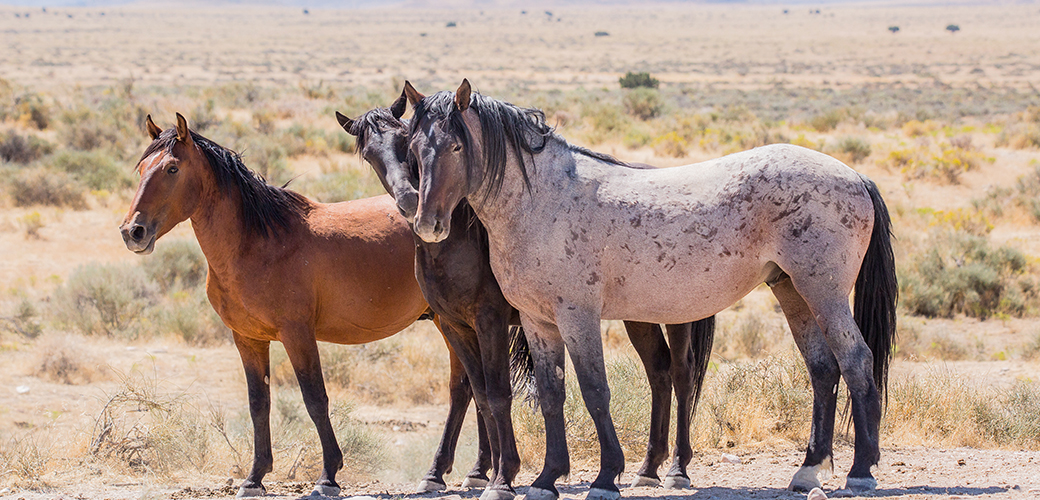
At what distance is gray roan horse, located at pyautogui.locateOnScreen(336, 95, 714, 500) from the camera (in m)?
4.56

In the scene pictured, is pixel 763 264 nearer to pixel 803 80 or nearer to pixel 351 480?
pixel 351 480

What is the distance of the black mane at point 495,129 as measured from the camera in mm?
4199

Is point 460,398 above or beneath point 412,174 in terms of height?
beneath

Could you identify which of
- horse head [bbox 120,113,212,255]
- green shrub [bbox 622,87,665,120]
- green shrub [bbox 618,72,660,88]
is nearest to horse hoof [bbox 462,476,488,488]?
horse head [bbox 120,113,212,255]

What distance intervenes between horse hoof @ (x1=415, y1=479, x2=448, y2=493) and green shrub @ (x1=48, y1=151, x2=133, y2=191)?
505 inches

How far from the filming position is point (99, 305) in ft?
34.6

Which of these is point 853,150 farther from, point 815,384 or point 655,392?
point 815,384

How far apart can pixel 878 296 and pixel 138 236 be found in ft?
12.6

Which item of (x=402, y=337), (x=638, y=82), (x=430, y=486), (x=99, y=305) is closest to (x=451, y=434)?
(x=430, y=486)

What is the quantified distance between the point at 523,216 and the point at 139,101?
25.4 meters

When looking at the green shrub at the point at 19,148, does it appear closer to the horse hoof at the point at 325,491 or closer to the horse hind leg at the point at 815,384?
the horse hoof at the point at 325,491

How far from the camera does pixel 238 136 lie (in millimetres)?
21391

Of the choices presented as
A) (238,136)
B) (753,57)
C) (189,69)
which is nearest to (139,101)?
(238,136)

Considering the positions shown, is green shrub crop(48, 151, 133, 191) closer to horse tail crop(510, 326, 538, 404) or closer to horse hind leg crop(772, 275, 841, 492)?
horse tail crop(510, 326, 538, 404)
